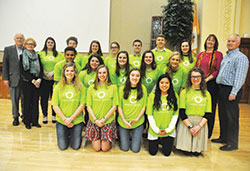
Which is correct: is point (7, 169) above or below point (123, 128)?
below

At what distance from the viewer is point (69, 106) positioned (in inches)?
102

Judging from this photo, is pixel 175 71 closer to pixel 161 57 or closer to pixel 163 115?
pixel 161 57

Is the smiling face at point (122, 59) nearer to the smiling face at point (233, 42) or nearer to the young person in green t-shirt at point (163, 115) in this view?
the young person in green t-shirt at point (163, 115)

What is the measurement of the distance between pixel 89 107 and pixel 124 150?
28.3 inches

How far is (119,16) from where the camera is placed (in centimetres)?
623

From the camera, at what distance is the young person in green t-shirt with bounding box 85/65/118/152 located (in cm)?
257

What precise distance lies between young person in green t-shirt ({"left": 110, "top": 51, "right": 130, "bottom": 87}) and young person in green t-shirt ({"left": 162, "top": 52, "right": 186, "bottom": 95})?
1.83 feet

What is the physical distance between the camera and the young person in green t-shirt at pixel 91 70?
286cm

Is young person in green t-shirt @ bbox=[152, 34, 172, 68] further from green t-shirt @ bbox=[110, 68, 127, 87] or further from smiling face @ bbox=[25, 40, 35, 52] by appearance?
smiling face @ bbox=[25, 40, 35, 52]

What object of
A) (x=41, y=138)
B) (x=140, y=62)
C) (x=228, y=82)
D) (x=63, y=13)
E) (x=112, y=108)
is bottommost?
(x=41, y=138)

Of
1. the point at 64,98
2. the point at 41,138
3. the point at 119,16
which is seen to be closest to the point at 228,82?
the point at 64,98

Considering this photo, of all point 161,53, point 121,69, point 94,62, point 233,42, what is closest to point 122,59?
point 121,69

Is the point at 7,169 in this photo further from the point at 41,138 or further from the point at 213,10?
the point at 213,10

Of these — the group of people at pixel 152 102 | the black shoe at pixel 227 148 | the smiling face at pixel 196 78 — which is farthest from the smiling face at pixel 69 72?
the black shoe at pixel 227 148
